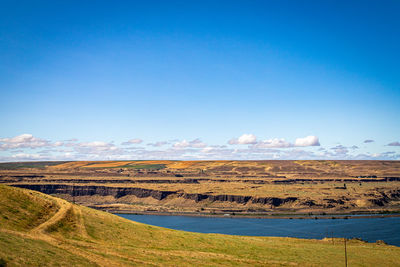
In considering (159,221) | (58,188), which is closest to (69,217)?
(159,221)

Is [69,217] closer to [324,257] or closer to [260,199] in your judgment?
[324,257]

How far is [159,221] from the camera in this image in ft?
388

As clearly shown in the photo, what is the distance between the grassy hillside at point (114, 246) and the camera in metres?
32.6

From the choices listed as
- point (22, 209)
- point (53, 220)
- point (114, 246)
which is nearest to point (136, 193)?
point (22, 209)

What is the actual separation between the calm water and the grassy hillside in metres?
28.7

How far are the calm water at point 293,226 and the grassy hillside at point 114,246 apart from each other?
28698 mm

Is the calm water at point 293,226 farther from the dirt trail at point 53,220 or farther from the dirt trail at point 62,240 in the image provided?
the dirt trail at point 62,240

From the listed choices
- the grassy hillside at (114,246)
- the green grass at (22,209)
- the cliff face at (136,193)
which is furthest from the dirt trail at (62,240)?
the cliff face at (136,193)

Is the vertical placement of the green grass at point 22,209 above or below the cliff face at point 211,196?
above

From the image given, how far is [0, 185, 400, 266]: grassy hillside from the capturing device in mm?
32562

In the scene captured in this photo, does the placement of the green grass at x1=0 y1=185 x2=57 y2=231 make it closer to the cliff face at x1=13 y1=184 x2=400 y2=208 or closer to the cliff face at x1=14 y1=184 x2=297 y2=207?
the cliff face at x1=14 y1=184 x2=297 y2=207

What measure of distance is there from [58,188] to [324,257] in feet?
540

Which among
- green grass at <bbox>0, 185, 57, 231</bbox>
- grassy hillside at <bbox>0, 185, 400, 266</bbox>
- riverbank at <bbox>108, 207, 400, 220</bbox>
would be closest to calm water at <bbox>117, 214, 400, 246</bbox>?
riverbank at <bbox>108, 207, 400, 220</bbox>

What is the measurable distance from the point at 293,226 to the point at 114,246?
7442 centimetres
